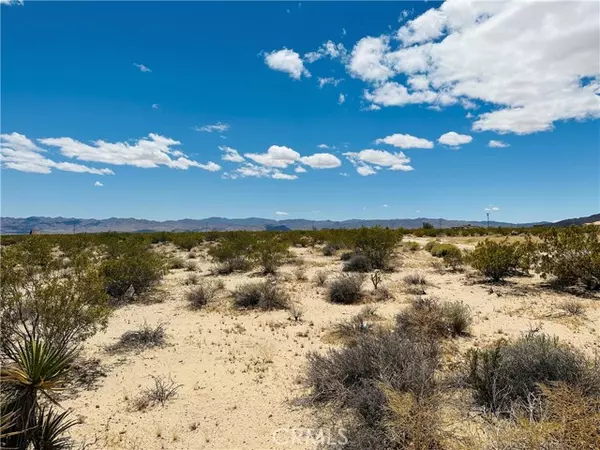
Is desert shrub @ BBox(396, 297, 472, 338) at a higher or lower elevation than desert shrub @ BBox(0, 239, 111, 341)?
lower

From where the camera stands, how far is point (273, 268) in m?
19.8

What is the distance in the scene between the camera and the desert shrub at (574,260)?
13.9 metres

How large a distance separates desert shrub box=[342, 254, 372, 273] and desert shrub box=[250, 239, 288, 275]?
11.9 ft

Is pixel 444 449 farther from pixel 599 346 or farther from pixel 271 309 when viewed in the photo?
pixel 271 309

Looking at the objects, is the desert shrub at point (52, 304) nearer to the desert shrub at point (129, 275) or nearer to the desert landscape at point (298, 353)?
the desert landscape at point (298, 353)

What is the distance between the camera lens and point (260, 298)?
12836 millimetres

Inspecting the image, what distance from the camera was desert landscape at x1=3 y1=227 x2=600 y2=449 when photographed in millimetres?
5223

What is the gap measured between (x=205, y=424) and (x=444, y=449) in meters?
3.51

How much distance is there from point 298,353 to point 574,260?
461 inches

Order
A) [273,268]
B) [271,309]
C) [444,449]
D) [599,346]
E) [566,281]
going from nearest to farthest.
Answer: [444,449] → [599,346] → [271,309] → [566,281] → [273,268]

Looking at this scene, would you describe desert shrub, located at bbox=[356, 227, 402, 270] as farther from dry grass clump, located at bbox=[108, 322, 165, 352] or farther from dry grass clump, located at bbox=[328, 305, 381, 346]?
dry grass clump, located at bbox=[108, 322, 165, 352]

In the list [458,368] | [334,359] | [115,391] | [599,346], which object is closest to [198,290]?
[115,391]

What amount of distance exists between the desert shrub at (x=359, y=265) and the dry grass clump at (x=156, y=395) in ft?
46.2

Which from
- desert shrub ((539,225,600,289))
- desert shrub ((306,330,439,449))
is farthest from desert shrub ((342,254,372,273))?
desert shrub ((306,330,439,449))
